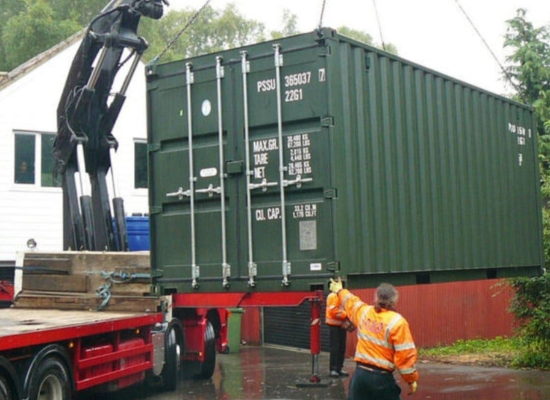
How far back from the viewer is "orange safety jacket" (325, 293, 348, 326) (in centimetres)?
859

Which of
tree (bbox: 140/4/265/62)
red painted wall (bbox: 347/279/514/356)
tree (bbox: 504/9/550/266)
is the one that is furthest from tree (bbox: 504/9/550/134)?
tree (bbox: 140/4/265/62)

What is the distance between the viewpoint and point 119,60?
1267 centimetres

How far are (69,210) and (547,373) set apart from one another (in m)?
7.67

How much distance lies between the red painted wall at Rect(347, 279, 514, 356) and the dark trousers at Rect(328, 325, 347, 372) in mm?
3773

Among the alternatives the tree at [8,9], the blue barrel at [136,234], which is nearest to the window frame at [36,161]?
the blue barrel at [136,234]

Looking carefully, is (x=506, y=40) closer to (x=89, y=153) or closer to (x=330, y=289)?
(x=89, y=153)

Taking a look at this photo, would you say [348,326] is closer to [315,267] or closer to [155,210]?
[315,267]

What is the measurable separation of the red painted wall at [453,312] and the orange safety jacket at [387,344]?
10.2 metres

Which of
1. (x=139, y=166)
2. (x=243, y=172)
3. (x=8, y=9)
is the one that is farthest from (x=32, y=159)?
(x=8, y=9)

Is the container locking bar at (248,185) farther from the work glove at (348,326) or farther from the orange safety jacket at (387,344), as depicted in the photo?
the orange safety jacket at (387,344)

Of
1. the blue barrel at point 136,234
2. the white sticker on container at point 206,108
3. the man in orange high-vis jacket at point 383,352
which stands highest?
the white sticker on container at point 206,108

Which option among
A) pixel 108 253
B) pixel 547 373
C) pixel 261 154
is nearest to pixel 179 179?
pixel 261 154

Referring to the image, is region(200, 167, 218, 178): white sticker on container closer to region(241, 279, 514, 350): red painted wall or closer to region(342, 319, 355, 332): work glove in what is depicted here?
region(342, 319, 355, 332): work glove

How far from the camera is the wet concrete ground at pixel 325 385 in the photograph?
38.8 feet
